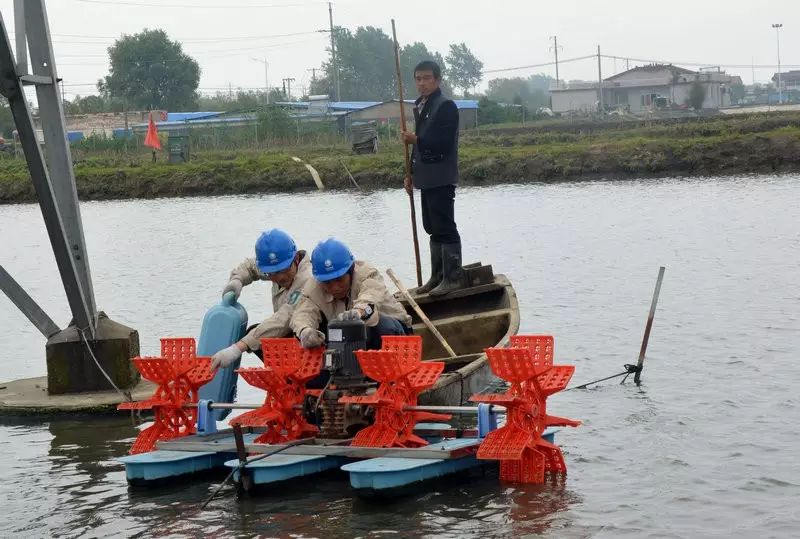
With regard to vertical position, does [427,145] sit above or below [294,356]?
above

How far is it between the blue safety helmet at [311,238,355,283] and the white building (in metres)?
92.5

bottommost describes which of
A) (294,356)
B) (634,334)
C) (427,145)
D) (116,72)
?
(634,334)

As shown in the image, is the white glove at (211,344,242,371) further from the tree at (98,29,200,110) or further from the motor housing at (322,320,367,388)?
the tree at (98,29,200,110)

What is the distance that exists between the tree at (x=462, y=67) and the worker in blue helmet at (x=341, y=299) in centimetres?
14883

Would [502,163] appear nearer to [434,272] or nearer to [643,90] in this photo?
[434,272]

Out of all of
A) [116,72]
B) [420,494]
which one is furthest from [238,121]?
[420,494]

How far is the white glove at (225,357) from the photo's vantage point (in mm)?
9953

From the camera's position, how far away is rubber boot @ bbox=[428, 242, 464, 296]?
45.3 ft

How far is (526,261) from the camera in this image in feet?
91.8

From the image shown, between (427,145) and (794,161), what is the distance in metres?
33.6

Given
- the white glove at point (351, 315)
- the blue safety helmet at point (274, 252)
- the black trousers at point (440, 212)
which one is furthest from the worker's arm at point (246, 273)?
the black trousers at point (440, 212)

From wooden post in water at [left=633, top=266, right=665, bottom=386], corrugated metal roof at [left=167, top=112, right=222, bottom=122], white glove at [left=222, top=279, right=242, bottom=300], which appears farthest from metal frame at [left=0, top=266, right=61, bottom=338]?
corrugated metal roof at [left=167, top=112, right=222, bottom=122]

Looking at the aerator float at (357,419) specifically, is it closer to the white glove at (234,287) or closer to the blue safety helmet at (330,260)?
the blue safety helmet at (330,260)

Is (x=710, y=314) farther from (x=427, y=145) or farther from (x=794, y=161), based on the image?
(x=794, y=161)
